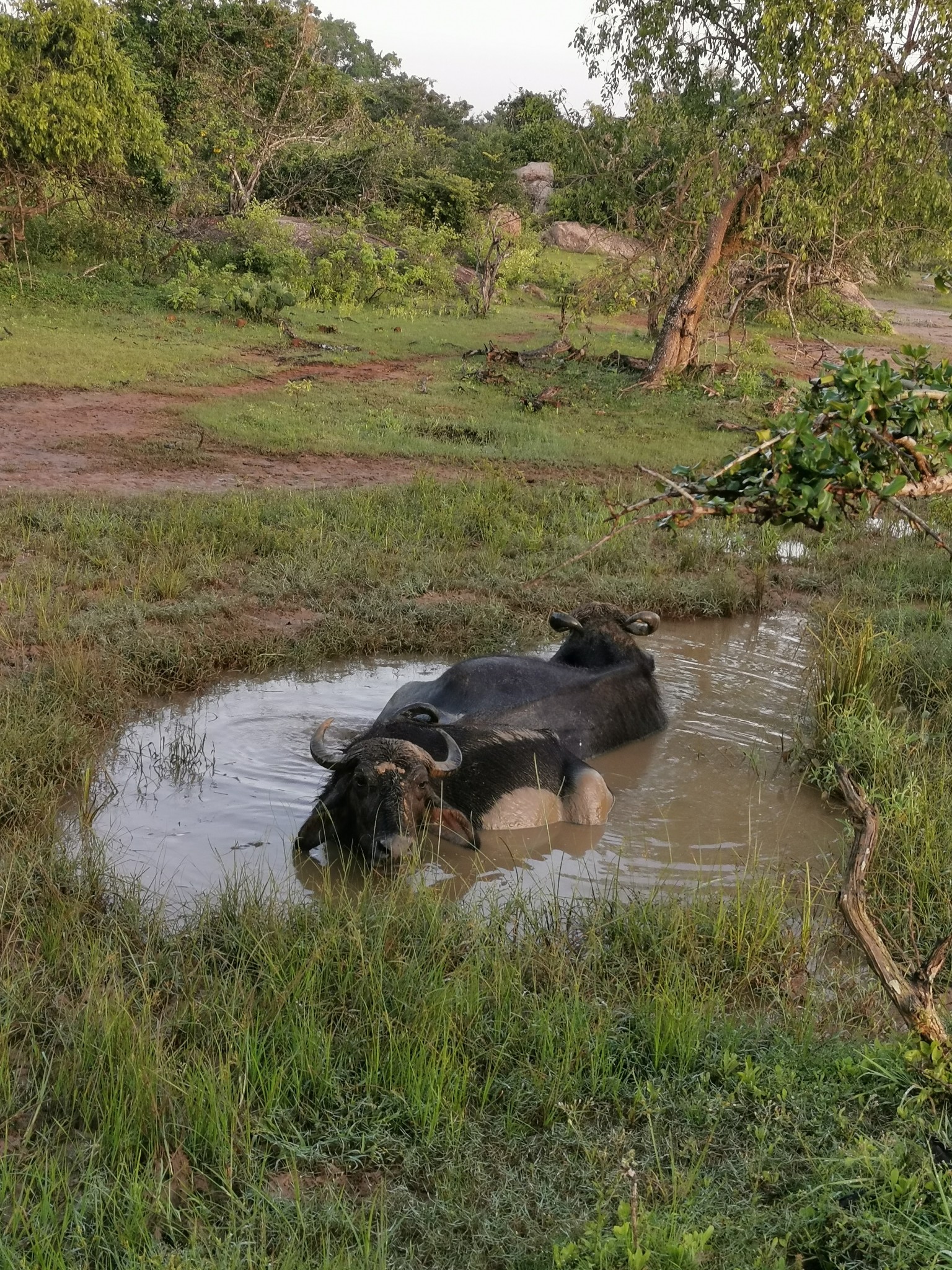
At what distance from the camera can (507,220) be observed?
83.4ft

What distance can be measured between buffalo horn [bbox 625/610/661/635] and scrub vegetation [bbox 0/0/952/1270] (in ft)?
1.59

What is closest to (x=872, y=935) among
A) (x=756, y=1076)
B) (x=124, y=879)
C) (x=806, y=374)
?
(x=756, y=1076)

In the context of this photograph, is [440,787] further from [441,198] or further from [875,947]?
[441,198]

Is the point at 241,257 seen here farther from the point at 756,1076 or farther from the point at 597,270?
the point at 756,1076

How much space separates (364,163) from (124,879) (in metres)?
23.9

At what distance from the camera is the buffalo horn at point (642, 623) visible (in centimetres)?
654

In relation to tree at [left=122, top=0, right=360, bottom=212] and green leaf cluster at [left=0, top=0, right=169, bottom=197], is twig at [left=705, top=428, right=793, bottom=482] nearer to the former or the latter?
green leaf cluster at [left=0, top=0, right=169, bottom=197]

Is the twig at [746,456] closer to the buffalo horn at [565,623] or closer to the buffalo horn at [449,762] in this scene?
the buffalo horn at [449,762]

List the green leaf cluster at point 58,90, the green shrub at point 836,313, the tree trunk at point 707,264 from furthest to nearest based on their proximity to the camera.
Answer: the green shrub at point 836,313 → the green leaf cluster at point 58,90 → the tree trunk at point 707,264

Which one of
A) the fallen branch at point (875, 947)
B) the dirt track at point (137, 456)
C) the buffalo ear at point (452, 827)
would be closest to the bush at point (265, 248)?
the dirt track at point (137, 456)

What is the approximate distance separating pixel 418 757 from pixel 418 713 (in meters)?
0.55

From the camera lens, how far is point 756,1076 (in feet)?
9.61

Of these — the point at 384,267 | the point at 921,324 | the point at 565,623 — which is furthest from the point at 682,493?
the point at 921,324

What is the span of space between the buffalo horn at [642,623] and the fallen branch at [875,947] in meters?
3.83
